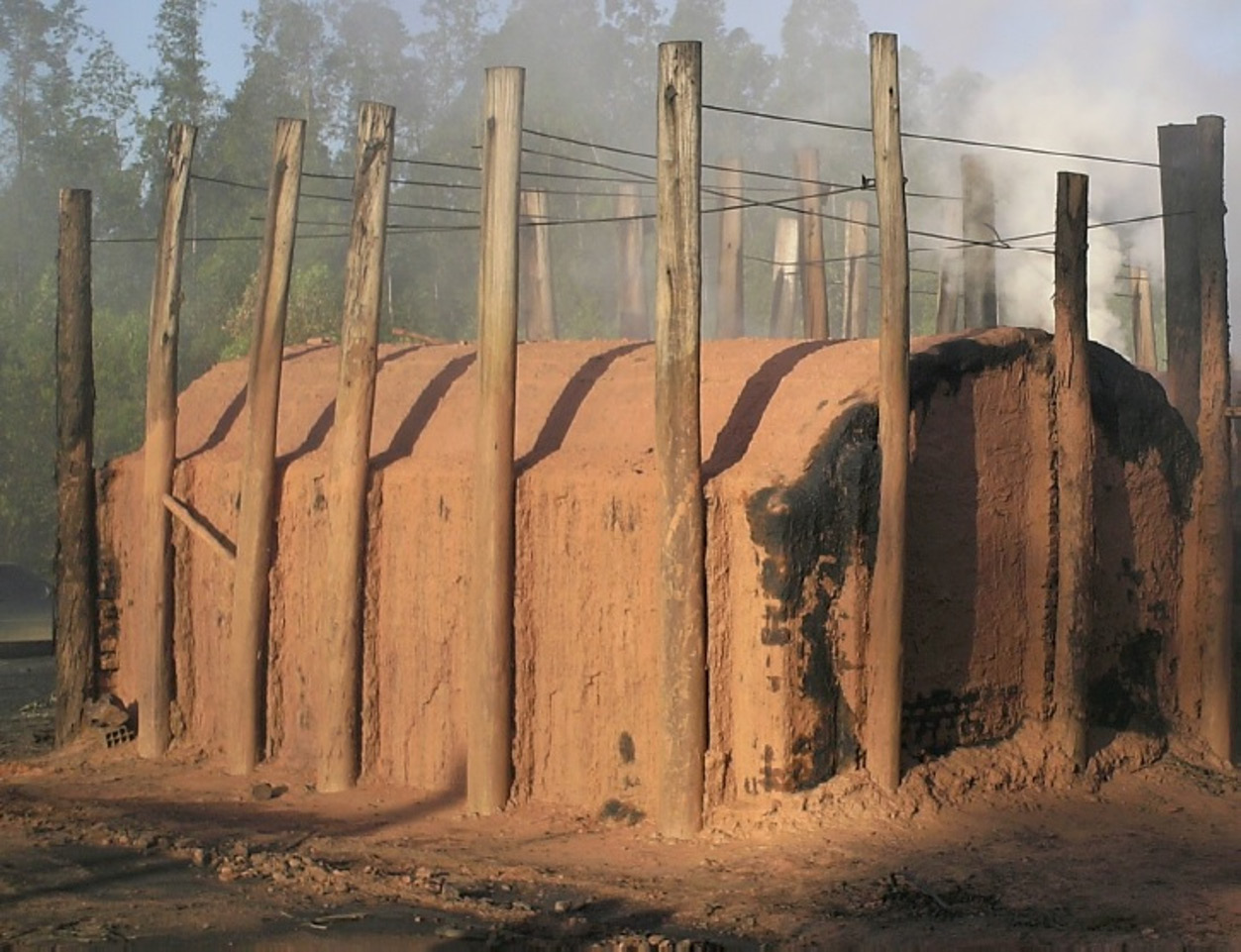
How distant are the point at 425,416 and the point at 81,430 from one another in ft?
11.4

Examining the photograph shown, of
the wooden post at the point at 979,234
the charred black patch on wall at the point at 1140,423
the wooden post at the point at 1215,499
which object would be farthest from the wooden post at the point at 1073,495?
the wooden post at the point at 979,234

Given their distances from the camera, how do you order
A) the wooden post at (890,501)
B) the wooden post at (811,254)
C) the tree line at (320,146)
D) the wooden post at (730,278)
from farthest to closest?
the tree line at (320,146) < the wooden post at (730,278) < the wooden post at (811,254) < the wooden post at (890,501)

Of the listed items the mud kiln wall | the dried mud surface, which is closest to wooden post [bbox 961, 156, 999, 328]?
the mud kiln wall

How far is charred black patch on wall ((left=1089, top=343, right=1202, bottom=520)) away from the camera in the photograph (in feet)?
44.8

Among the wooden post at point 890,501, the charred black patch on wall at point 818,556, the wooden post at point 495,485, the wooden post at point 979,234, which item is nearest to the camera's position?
the charred black patch on wall at point 818,556

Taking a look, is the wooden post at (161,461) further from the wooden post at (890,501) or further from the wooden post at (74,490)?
the wooden post at (890,501)

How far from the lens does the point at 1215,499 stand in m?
14.0

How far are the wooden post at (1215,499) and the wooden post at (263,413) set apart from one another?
6.64 metres

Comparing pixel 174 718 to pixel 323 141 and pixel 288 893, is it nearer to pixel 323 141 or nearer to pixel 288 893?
pixel 288 893

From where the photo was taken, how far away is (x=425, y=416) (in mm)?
15055

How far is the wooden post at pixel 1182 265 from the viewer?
578 inches

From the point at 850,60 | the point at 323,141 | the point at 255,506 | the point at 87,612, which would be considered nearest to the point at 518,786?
the point at 255,506

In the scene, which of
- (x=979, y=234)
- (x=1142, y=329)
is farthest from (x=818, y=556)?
(x=1142, y=329)

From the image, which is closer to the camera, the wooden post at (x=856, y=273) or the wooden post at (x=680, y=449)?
the wooden post at (x=680, y=449)
